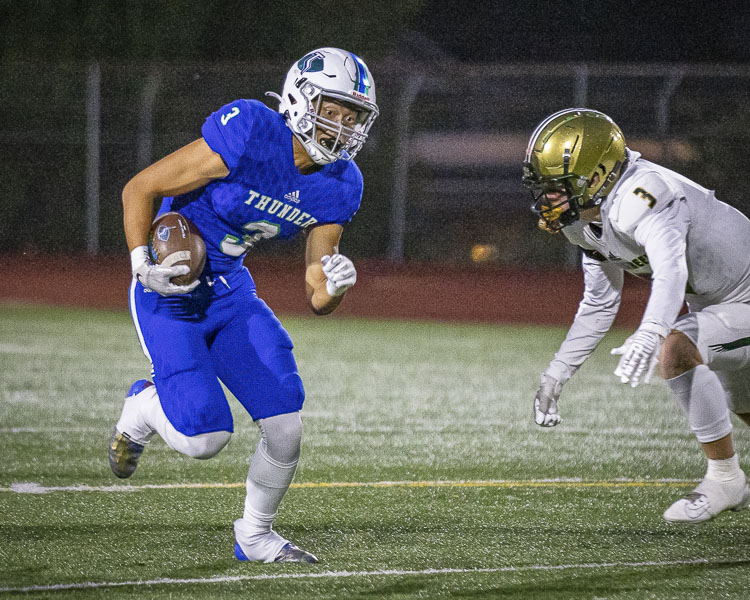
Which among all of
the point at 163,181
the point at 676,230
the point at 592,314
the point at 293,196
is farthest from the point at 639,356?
the point at 163,181

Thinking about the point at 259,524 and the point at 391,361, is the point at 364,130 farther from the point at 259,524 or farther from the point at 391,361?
the point at 391,361

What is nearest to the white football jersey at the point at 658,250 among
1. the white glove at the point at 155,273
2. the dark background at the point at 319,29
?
the white glove at the point at 155,273

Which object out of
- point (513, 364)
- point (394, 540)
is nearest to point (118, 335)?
point (513, 364)

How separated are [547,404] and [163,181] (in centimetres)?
150

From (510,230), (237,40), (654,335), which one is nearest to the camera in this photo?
(654,335)

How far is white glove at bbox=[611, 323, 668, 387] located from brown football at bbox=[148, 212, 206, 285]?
1.28 metres

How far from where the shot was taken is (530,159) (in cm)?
374

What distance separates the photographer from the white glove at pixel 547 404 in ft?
12.7

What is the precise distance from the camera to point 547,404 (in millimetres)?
3895

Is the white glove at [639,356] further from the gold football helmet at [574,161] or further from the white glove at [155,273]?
the white glove at [155,273]

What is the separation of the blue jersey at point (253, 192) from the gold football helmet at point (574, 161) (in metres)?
0.65

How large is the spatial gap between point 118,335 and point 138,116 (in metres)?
3.81

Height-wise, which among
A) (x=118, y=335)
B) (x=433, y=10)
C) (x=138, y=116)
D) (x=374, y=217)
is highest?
(x=433, y=10)

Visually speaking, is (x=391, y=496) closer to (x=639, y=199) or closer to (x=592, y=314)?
(x=592, y=314)
